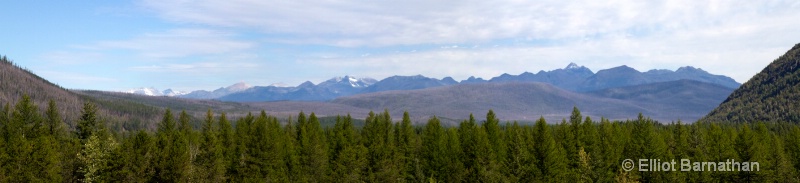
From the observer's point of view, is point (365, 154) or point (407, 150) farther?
point (407, 150)

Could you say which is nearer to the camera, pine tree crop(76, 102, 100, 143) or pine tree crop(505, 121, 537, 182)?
pine tree crop(505, 121, 537, 182)

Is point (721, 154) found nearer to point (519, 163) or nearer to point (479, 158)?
point (519, 163)

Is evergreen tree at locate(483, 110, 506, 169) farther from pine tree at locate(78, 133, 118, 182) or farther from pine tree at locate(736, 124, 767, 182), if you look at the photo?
pine tree at locate(78, 133, 118, 182)

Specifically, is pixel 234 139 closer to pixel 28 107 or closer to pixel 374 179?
pixel 374 179

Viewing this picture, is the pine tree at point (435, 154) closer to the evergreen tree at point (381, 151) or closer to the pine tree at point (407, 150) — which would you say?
the pine tree at point (407, 150)

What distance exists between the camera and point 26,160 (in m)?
70.4

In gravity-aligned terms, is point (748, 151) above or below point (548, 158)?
above

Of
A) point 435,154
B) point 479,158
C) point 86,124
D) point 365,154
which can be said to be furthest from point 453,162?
point 86,124

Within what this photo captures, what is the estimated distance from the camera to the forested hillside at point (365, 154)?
7012 cm

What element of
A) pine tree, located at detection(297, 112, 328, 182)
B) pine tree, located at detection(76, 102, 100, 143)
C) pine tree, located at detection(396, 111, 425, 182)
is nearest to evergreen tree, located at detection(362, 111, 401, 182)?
pine tree, located at detection(396, 111, 425, 182)

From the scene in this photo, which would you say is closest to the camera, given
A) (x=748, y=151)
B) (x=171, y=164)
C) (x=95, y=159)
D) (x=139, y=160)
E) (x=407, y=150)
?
(x=139, y=160)

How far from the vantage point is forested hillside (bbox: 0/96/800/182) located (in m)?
70.1

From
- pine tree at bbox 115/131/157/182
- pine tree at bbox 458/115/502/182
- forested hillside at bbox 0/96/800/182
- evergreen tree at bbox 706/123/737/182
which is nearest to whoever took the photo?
pine tree at bbox 115/131/157/182

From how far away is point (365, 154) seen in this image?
88500mm
